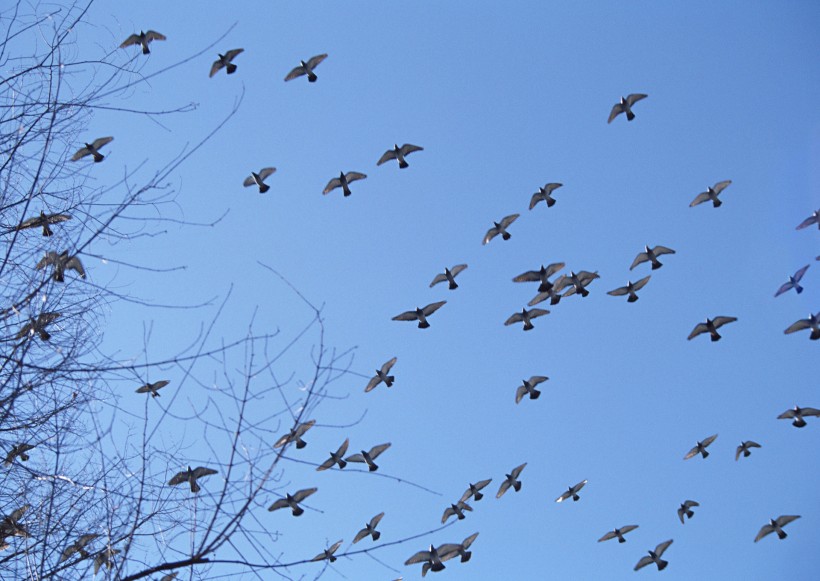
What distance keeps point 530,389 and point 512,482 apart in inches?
61.4

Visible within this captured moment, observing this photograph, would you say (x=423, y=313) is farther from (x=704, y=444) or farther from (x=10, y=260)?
(x=10, y=260)

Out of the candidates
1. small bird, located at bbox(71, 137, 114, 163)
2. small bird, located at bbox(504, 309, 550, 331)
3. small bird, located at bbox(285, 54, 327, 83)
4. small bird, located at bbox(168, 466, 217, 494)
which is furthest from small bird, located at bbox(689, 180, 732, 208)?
small bird, located at bbox(168, 466, 217, 494)

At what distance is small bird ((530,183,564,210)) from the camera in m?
14.2

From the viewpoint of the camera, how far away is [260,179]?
1251 cm

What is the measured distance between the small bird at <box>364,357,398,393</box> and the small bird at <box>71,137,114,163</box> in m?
5.10

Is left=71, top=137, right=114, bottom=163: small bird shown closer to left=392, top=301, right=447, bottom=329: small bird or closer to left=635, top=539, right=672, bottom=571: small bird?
left=392, top=301, right=447, bottom=329: small bird

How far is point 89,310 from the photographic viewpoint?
17.7 ft

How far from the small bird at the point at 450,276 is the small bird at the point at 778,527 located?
7321 mm

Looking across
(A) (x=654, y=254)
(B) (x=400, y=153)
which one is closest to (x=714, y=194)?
(A) (x=654, y=254)

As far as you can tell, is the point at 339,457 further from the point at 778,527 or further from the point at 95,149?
the point at 778,527

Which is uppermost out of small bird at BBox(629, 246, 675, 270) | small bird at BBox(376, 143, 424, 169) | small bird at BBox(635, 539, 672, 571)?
small bird at BBox(376, 143, 424, 169)

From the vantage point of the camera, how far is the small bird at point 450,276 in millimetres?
12969

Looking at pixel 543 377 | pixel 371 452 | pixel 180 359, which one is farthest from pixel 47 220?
pixel 543 377

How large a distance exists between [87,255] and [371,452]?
23.3 ft
